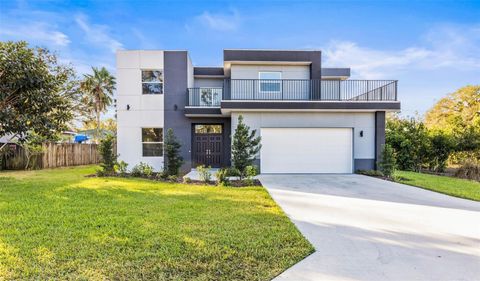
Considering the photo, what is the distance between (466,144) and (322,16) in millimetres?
11256

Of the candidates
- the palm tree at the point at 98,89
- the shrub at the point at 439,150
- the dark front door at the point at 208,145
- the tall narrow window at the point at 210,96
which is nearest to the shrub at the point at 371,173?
the shrub at the point at 439,150

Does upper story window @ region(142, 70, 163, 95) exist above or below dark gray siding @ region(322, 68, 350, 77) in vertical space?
below

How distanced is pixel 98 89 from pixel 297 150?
20497 millimetres

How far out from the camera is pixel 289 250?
3.29 metres

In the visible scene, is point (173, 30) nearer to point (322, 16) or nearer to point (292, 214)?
point (322, 16)

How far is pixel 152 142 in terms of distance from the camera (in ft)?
41.3

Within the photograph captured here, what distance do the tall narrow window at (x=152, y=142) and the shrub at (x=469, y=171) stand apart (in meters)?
15.8

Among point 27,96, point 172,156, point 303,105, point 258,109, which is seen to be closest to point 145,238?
point 27,96

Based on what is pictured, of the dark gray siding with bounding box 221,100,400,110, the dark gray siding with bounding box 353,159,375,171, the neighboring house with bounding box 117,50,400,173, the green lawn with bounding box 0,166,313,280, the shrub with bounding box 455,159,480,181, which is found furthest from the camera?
the shrub with bounding box 455,159,480,181

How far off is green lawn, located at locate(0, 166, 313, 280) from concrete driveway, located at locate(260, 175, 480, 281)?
1.24 feet

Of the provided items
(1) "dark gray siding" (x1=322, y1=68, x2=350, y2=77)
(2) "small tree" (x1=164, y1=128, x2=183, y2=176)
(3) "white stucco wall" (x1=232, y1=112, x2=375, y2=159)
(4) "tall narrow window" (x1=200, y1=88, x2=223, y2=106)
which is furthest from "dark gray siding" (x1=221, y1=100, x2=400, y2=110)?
(1) "dark gray siding" (x1=322, y1=68, x2=350, y2=77)

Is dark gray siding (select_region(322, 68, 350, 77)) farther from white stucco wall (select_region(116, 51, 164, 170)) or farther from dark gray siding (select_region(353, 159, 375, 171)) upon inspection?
white stucco wall (select_region(116, 51, 164, 170))

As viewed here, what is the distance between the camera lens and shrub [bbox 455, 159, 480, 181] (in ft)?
39.6

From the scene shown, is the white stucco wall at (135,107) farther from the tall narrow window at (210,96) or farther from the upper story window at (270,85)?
the upper story window at (270,85)
